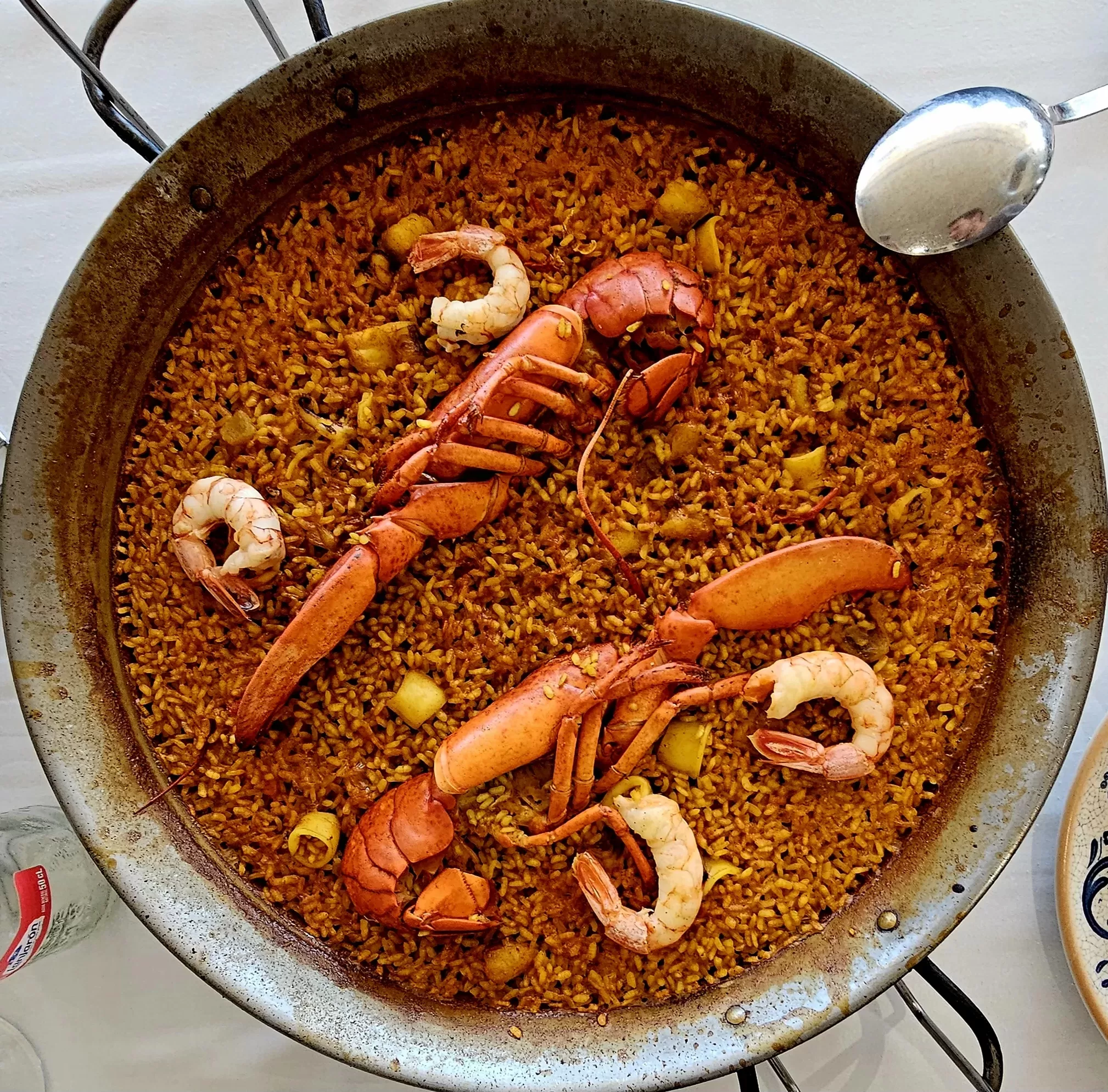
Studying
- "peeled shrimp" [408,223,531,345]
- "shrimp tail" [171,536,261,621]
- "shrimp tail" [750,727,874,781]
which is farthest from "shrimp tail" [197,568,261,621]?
"shrimp tail" [750,727,874,781]

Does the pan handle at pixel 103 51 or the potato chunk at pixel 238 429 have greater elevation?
the pan handle at pixel 103 51

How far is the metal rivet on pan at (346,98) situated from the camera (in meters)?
1.61

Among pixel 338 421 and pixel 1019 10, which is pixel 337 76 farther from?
pixel 1019 10

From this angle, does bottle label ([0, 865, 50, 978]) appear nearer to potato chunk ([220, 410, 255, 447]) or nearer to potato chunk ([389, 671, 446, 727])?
potato chunk ([389, 671, 446, 727])

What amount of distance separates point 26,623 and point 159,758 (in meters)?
0.35

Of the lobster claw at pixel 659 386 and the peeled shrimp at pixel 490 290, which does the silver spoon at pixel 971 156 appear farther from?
the peeled shrimp at pixel 490 290

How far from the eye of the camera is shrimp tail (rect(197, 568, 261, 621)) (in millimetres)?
1644

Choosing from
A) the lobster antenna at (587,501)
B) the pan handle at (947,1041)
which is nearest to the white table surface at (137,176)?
the pan handle at (947,1041)

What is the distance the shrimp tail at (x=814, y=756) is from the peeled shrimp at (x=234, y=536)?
3.09 feet

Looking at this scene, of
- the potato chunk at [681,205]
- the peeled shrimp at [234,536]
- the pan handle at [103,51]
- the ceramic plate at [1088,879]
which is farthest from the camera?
the ceramic plate at [1088,879]

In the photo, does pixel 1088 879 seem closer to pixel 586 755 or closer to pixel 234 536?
pixel 586 755

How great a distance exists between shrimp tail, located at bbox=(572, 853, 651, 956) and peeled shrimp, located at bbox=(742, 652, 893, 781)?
369 mm

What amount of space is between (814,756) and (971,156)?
1.04 meters

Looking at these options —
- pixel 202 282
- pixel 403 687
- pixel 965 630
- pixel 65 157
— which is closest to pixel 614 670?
pixel 403 687
